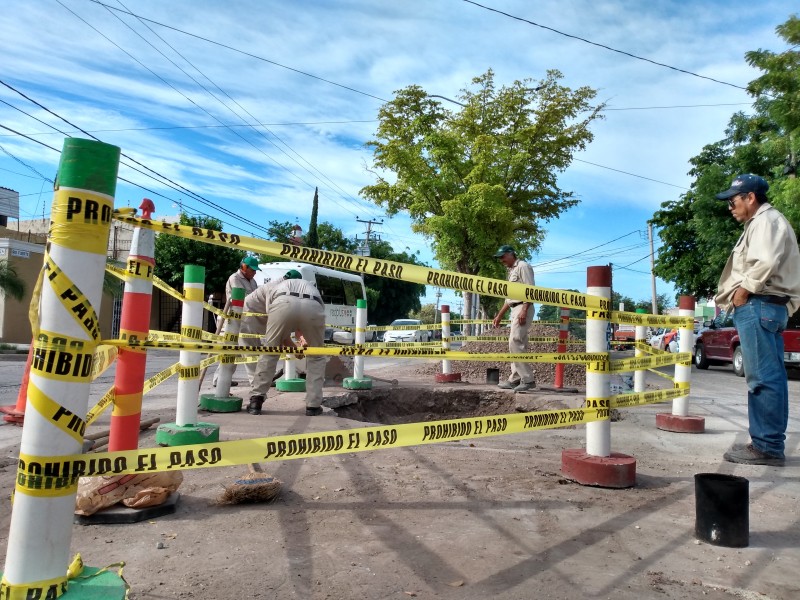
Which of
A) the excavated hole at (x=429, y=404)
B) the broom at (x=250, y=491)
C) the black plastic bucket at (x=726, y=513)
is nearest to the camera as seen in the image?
the black plastic bucket at (x=726, y=513)

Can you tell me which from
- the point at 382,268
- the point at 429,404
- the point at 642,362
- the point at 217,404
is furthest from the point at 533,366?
the point at 382,268

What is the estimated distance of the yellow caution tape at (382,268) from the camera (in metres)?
2.18

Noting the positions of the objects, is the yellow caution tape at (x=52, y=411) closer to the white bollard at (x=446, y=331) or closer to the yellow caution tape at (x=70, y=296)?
the yellow caution tape at (x=70, y=296)

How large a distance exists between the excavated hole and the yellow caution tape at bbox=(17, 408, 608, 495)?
5.36m

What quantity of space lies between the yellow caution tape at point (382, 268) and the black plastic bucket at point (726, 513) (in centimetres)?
115

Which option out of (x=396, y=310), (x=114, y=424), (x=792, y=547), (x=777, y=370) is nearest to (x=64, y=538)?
(x=114, y=424)

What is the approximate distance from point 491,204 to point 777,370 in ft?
43.1

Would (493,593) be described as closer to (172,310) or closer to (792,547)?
(792,547)

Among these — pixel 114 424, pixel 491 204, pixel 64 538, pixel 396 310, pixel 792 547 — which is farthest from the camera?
pixel 396 310

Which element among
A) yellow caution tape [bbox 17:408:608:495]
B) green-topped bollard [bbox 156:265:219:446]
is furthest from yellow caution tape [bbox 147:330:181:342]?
yellow caution tape [bbox 17:408:608:495]

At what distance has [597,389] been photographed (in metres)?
3.47

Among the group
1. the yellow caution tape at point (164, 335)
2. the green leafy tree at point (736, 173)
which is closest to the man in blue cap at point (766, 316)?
the yellow caution tape at point (164, 335)

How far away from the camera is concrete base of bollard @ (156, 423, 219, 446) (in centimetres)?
391

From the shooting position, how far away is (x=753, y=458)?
4.06m
